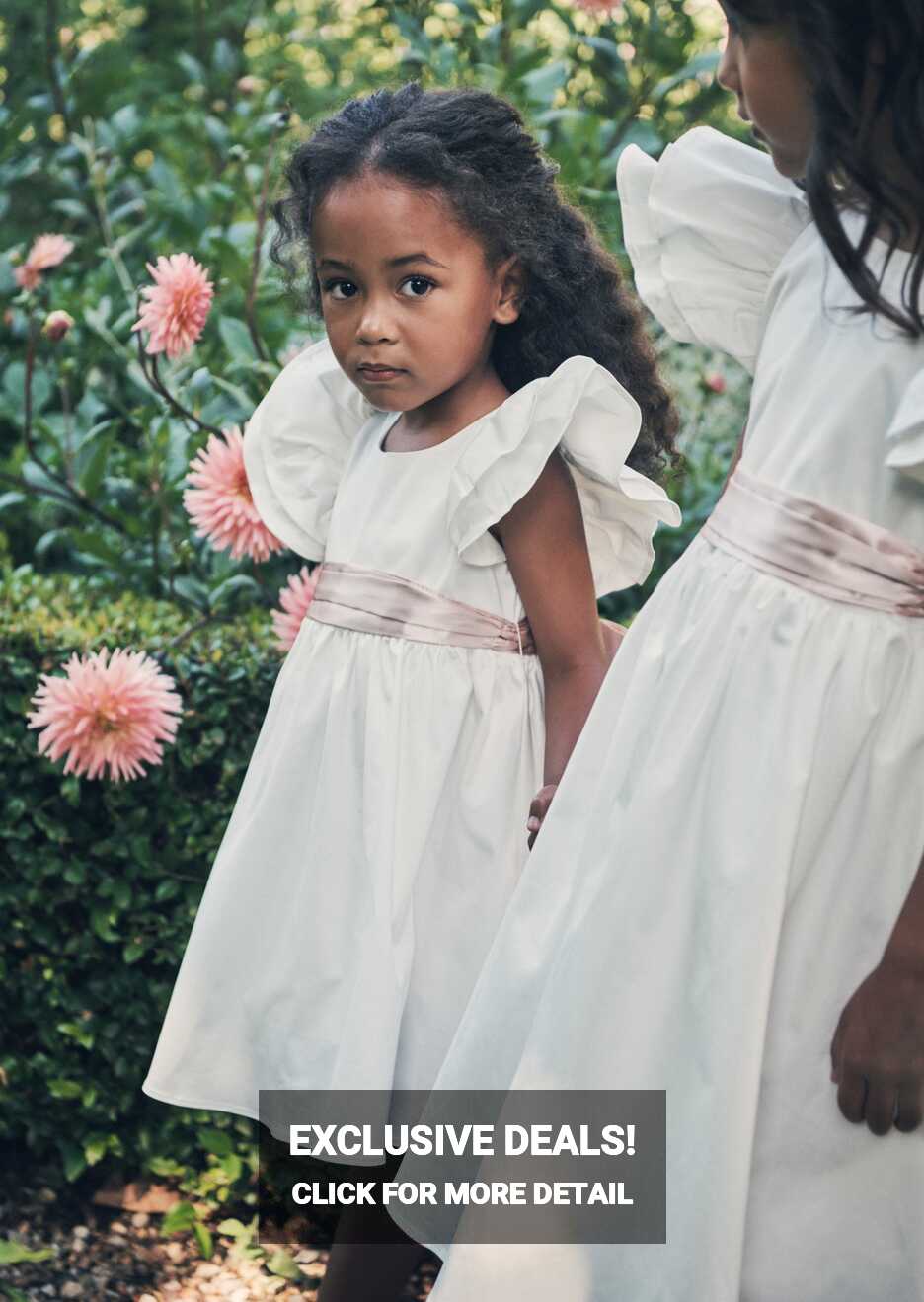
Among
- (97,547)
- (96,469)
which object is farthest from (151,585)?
(96,469)

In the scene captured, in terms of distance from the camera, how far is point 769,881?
4.35 ft

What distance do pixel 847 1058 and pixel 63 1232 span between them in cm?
162

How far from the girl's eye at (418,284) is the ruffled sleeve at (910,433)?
27.1 inches

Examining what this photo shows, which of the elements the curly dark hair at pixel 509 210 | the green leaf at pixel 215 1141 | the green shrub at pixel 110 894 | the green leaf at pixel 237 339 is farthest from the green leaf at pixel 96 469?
the green leaf at pixel 215 1141

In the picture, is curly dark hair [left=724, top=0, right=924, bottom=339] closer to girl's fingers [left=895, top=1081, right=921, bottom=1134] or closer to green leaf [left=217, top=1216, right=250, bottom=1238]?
girl's fingers [left=895, top=1081, right=921, bottom=1134]

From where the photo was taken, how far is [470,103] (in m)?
1.83

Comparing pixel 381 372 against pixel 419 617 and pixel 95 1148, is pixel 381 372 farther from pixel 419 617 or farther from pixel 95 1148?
pixel 95 1148

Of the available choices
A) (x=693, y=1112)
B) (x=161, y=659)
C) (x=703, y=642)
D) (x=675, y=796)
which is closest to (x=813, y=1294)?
(x=693, y=1112)

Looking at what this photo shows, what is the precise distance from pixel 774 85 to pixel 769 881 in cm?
71

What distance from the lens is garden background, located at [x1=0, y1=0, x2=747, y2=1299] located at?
7.94ft

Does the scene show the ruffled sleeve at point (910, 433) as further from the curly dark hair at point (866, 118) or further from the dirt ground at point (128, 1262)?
the dirt ground at point (128, 1262)

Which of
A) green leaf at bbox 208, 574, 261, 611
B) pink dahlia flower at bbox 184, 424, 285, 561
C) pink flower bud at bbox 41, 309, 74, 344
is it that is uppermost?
pink flower bud at bbox 41, 309, 74, 344

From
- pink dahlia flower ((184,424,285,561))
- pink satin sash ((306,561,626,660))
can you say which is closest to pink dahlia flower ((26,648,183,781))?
pink dahlia flower ((184,424,285,561))

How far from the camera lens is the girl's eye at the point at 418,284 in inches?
69.1
